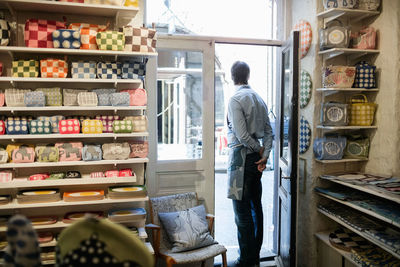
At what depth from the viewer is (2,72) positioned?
8.29 feet

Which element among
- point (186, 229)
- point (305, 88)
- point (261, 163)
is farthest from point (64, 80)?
point (305, 88)

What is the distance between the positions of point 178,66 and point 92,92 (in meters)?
0.98

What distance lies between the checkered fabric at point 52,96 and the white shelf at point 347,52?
2.17 meters

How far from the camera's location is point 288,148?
2.88 meters

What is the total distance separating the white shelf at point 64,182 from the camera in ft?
7.87

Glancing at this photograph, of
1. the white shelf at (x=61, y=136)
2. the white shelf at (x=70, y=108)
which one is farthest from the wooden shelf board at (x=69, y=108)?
the white shelf at (x=61, y=136)

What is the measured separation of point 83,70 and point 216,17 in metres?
1.50

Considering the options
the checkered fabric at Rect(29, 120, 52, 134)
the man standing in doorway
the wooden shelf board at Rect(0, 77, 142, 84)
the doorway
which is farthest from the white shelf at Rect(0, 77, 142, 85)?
the doorway

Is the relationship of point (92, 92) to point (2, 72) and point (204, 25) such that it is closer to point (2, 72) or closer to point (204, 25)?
point (2, 72)

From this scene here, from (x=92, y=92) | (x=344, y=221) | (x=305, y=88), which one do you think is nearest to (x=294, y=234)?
(x=344, y=221)

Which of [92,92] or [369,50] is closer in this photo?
[92,92]

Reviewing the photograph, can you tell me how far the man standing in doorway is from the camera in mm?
3080

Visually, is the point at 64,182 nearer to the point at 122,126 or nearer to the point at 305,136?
the point at 122,126

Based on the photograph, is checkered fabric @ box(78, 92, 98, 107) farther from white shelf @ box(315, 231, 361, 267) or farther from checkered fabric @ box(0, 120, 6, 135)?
white shelf @ box(315, 231, 361, 267)
